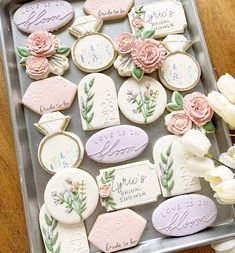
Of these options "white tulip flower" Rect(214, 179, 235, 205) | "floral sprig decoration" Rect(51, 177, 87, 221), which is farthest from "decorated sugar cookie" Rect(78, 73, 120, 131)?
"white tulip flower" Rect(214, 179, 235, 205)

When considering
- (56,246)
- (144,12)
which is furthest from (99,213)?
(144,12)

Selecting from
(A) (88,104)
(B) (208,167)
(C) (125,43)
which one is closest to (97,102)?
(A) (88,104)

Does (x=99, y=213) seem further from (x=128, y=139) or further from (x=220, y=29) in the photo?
(x=220, y=29)

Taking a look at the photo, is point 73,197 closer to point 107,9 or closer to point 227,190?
point 227,190

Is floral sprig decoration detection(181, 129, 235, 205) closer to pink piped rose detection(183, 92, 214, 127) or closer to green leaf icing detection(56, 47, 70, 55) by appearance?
pink piped rose detection(183, 92, 214, 127)

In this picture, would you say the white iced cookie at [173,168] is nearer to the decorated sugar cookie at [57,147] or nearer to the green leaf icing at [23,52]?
the decorated sugar cookie at [57,147]

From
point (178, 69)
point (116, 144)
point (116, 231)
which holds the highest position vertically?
point (178, 69)
